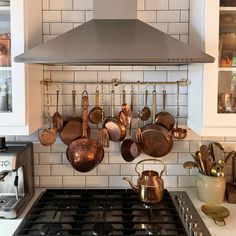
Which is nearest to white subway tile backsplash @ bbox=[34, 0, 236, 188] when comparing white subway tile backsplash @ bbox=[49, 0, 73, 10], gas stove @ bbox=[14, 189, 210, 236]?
white subway tile backsplash @ bbox=[49, 0, 73, 10]

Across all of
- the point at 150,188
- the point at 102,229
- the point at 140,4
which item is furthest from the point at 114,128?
the point at 140,4

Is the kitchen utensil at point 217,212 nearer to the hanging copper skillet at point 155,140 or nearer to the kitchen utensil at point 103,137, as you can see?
the hanging copper skillet at point 155,140

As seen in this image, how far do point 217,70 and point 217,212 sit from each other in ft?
2.22

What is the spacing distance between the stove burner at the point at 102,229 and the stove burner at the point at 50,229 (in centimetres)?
16

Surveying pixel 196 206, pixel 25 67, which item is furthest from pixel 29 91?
pixel 196 206

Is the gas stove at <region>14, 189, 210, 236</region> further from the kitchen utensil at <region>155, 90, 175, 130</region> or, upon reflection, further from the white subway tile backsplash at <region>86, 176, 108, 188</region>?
the kitchen utensil at <region>155, 90, 175, 130</region>

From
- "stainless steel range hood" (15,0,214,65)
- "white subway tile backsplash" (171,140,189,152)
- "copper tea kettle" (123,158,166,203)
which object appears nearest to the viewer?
"stainless steel range hood" (15,0,214,65)

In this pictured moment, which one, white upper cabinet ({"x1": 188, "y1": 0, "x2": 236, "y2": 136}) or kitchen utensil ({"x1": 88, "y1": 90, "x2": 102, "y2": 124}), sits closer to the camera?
white upper cabinet ({"x1": 188, "y1": 0, "x2": 236, "y2": 136})

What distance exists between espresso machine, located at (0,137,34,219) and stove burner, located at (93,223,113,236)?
399mm

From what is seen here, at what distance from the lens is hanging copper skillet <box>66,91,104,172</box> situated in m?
1.86

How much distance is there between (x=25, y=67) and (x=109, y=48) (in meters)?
0.43

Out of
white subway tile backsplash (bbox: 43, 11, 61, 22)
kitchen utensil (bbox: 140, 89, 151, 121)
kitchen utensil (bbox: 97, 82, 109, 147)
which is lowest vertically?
kitchen utensil (bbox: 97, 82, 109, 147)

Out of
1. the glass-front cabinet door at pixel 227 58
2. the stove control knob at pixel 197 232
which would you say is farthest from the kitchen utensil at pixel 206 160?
the stove control knob at pixel 197 232

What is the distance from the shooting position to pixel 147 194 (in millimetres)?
1711
